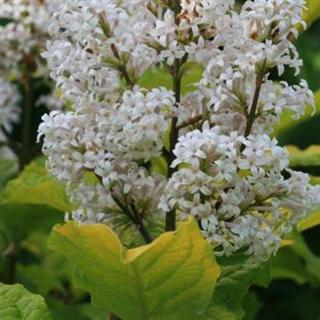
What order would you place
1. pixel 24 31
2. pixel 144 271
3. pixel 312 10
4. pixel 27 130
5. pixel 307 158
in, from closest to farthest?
pixel 144 271
pixel 312 10
pixel 307 158
pixel 24 31
pixel 27 130

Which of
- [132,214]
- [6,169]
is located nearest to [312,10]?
[132,214]

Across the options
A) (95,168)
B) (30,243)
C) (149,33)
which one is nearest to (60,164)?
(95,168)

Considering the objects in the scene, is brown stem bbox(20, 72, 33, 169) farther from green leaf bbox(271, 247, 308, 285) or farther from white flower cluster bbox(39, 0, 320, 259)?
white flower cluster bbox(39, 0, 320, 259)

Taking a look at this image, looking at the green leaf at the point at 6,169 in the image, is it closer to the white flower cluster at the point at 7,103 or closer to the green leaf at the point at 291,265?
the white flower cluster at the point at 7,103

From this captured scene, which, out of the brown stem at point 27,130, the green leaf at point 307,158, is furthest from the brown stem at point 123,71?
the brown stem at point 27,130

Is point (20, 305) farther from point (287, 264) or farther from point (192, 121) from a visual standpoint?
point (287, 264)

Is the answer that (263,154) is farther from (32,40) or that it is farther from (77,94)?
(32,40)

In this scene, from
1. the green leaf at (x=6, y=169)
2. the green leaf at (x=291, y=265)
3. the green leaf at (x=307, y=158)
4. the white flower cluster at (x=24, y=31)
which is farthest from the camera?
the green leaf at (x=6, y=169)
